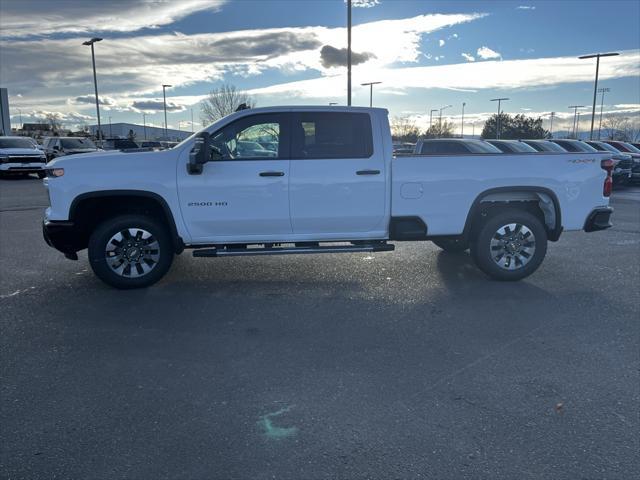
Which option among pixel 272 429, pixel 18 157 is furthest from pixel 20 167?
pixel 272 429

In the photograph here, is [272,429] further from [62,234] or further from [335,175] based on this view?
[62,234]

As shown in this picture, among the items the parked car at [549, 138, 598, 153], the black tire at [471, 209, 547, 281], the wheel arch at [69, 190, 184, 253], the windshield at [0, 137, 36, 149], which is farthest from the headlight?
the windshield at [0, 137, 36, 149]

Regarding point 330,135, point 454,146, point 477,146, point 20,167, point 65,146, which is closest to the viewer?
point 330,135

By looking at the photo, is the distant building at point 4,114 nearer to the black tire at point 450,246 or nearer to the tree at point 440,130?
the tree at point 440,130

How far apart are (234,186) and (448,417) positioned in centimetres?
365

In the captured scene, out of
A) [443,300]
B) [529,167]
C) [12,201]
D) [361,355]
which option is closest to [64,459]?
[361,355]

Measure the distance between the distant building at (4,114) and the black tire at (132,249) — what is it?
285 feet

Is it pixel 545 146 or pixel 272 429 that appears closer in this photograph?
pixel 272 429

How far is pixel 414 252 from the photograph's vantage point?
8359 millimetres

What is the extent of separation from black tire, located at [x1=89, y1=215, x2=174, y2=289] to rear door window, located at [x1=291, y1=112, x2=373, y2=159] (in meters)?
1.82

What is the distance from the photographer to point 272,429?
318 cm

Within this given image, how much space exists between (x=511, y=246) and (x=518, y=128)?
81.3m

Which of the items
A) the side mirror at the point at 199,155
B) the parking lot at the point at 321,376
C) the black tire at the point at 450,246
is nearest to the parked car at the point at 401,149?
the black tire at the point at 450,246

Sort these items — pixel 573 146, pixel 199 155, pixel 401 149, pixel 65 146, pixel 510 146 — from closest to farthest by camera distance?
pixel 199 155 → pixel 401 149 → pixel 510 146 → pixel 573 146 → pixel 65 146
